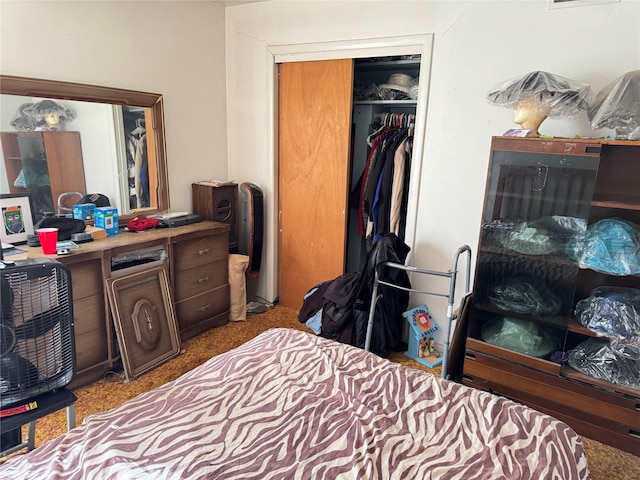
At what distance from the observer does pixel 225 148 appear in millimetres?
3600

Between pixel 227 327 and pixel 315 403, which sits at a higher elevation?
pixel 315 403

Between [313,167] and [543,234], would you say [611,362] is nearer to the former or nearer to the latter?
[543,234]

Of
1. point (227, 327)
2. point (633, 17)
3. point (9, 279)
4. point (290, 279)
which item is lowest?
point (227, 327)

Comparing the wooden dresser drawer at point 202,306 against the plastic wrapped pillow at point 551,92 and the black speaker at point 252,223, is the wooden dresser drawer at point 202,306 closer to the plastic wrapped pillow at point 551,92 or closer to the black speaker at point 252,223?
the black speaker at point 252,223

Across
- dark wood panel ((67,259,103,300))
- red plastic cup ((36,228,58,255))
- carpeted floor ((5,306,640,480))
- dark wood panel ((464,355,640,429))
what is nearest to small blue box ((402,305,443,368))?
carpeted floor ((5,306,640,480))

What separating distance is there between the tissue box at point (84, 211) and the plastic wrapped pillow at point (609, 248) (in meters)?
2.85

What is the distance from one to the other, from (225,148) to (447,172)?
1938mm

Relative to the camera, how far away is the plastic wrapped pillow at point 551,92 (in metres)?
1.97

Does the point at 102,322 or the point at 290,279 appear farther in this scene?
the point at 290,279

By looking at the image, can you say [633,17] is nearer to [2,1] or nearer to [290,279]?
[290,279]

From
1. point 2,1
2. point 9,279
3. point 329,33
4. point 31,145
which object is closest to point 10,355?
point 9,279

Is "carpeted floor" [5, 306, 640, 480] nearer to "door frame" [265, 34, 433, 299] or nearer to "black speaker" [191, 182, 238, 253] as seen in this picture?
"door frame" [265, 34, 433, 299]

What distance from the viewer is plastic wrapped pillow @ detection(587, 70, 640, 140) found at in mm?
1867

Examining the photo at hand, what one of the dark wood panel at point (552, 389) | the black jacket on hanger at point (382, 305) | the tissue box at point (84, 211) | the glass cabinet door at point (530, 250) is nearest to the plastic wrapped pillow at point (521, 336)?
the glass cabinet door at point (530, 250)
